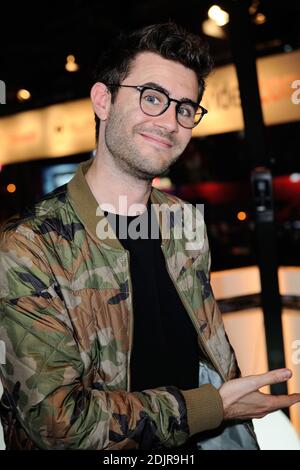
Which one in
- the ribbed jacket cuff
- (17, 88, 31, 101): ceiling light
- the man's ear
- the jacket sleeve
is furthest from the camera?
(17, 88, 31, 101): ceiling light

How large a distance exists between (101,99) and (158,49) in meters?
0.27

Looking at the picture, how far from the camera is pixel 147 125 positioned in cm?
148

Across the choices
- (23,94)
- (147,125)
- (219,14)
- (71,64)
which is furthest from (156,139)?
(23,94)

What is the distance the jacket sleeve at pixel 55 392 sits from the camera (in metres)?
1.10

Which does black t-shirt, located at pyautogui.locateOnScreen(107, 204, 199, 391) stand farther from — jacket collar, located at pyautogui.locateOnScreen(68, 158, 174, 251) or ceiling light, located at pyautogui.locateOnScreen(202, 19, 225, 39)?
ceiling light, located at pyautogui.locateOnScreen(202, 19, 225, 39)

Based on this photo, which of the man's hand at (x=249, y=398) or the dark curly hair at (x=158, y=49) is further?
the dark curly hair at (x=158, y=49)

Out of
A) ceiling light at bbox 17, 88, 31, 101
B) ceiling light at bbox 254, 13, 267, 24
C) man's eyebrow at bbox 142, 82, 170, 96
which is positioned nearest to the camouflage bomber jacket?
man's eyebrow at bbox 142, 82, 170, 96

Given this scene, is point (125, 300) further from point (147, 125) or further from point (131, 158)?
point (147, 125)

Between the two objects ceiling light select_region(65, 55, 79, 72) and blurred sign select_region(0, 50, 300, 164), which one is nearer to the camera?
blurred sign select_region(0, 50, 300, 164)

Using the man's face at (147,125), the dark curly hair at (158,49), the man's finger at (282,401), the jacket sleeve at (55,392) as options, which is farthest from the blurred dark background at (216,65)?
the jacket sleeve at (55,392)

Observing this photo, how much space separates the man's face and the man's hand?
0.71m

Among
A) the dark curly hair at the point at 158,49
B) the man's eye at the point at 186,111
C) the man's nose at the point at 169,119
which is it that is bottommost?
the man's nose at the point at 169,119

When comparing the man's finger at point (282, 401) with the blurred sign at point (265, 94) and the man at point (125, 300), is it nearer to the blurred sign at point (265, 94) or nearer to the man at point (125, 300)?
the man at point (125, 300)

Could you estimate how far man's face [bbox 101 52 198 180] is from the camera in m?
1.47
